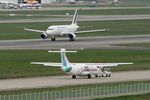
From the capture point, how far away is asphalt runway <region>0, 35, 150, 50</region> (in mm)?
121750

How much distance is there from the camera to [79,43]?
132875 millimetres

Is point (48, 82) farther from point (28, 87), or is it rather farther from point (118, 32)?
point (118, 32)

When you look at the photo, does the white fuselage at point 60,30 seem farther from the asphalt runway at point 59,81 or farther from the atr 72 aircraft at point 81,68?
the atr 72 aircraft at point 81,68

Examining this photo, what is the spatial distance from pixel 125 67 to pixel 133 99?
2793cm

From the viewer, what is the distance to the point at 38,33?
527ft

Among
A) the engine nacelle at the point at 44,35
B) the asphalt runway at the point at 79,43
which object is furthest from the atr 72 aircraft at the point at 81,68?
the engine nacelle at the point at 44,35

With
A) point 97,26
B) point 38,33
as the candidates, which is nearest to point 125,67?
point 38,33

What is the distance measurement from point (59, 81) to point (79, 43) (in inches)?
2180

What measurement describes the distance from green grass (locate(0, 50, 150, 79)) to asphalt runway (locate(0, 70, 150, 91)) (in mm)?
3153

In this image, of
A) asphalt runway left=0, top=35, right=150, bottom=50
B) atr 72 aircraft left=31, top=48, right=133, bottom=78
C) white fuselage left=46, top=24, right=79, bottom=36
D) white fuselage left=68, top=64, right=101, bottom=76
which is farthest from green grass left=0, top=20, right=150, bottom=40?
white fuselage left=68, top=64, right=101, bottom=76

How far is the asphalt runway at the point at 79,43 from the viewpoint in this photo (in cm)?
12175

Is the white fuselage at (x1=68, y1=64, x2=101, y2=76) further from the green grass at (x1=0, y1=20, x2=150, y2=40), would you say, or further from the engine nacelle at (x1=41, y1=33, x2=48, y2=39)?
the green grass at (x1=0, y1=20, x2=150, y2=40)

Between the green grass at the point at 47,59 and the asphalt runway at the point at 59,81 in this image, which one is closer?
the asphalt runway at the point at 59,81

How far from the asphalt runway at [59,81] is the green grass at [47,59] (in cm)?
315
